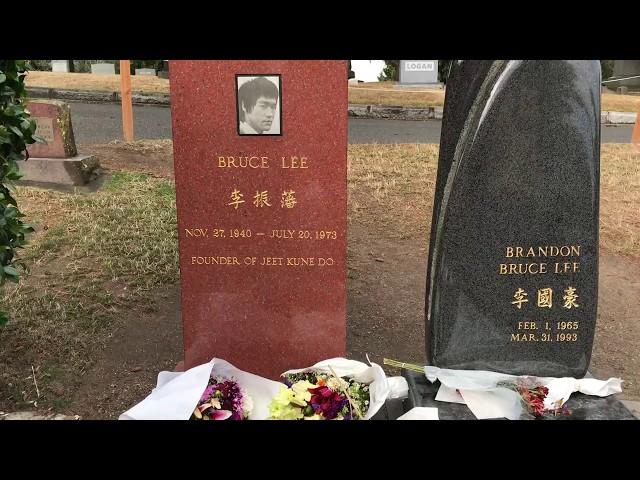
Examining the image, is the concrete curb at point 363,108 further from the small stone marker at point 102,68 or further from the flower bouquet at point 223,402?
the flower bouquet at point 223,402

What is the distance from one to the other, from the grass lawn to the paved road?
61 centimetres

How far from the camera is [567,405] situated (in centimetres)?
261

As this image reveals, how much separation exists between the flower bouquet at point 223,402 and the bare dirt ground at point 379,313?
939 millimetres

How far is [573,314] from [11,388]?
3031 mm

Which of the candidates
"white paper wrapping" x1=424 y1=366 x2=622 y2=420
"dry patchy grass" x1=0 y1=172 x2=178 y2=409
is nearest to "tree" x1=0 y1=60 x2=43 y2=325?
"dry patchy grass" x1=0 y1=172 x2=178 y2=409

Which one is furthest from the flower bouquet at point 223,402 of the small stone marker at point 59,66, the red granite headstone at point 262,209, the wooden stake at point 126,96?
the small stone marker at point 59,66

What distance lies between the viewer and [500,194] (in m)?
2.60

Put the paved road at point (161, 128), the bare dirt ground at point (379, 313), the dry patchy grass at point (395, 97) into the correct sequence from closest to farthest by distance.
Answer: the bare dirt ground at point (379, 313)
the paved road at point (161, 128)
the dry patchy grass at point (395, 97)

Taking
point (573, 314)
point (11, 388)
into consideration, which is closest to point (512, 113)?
point (573, 314)

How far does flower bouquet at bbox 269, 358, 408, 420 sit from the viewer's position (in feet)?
8.04

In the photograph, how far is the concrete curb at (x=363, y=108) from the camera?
424 inches

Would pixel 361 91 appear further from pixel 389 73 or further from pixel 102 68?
pixel 102 68

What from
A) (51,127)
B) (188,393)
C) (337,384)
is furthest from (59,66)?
(337,384)

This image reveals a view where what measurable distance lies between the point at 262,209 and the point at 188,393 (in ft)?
3.20
